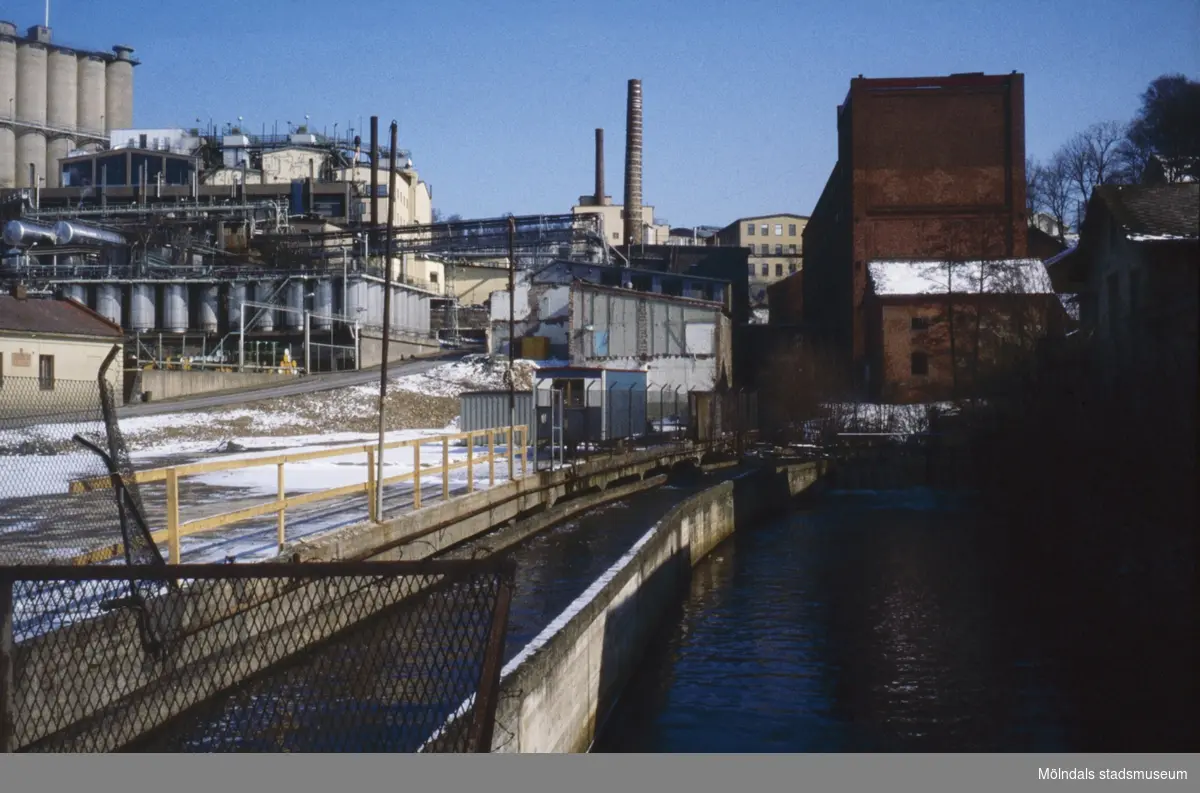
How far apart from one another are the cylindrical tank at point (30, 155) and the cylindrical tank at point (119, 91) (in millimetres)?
4660

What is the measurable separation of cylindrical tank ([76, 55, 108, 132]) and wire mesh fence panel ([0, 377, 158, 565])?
7118 cm

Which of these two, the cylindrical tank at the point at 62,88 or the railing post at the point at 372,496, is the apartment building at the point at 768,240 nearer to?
the cylindrical tank at the point at 62,88

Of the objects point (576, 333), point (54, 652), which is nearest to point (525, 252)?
point (576, 333)

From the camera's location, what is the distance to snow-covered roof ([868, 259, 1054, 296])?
42156 mm

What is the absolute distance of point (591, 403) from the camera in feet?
106

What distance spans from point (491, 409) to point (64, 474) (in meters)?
20.0

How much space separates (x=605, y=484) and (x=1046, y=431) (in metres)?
9.74

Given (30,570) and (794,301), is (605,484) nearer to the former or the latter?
(30,570)

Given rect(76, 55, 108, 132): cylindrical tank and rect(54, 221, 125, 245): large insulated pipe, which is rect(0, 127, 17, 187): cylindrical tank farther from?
rect(54, 221, 125, 245): large insulated pipe

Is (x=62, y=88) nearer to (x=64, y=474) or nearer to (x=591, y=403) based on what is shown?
(x=591, y=403)

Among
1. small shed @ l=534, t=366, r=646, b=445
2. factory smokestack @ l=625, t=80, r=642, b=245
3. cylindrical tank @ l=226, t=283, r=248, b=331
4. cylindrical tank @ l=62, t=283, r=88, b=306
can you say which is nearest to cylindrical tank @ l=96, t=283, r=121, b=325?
cylindrical tank @ l=62, t=283, r=88, b=306

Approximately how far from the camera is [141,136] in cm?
7906

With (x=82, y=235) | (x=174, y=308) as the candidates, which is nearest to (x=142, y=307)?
(x=174, y=308)

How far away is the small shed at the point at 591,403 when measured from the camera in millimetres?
29741
